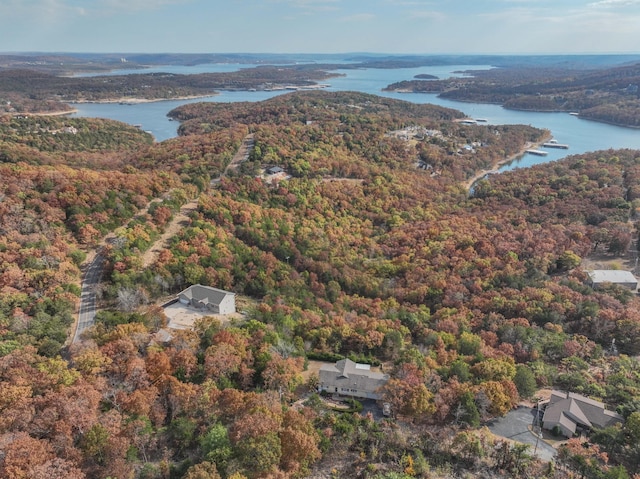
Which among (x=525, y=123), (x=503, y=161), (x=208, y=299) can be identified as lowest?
(x=208, y=299)

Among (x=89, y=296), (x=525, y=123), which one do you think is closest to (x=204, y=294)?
(x=89, y=296)

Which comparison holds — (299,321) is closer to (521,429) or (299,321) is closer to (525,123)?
(521,429)

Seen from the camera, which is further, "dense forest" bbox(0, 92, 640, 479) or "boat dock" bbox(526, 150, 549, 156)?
"boat dock" bbox(526, 150, 549, 156)


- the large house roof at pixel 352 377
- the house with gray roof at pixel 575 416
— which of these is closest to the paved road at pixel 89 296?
the large house roof at pixel 352 377

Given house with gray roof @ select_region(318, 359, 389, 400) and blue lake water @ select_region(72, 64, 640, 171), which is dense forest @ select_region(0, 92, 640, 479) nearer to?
house with gray roof @ select_region(318, 359, 389, 400)

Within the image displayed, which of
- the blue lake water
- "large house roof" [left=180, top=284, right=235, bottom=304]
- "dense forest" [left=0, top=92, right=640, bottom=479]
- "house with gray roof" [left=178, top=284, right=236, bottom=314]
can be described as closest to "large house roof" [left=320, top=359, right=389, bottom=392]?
"dense forest" [left=0, top=92, right=640, bottom=479]

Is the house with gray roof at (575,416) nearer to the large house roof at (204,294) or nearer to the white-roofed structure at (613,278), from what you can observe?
the white-roofed structure at (613,278)
